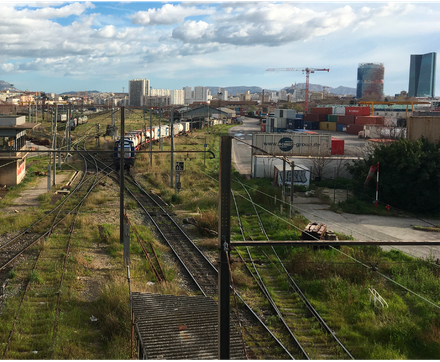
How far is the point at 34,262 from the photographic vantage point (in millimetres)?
12961

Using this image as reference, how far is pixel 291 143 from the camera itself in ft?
117

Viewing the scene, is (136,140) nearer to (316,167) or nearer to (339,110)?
(316,167)

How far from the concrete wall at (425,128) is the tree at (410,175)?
1.72m

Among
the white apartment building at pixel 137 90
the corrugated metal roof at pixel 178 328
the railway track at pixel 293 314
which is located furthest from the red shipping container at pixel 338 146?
the white apartment building at pixel 137 90

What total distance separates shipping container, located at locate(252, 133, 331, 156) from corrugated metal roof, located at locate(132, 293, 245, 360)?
26694 millimetres

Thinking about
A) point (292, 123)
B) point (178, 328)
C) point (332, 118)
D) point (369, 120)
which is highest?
point (332, 118)

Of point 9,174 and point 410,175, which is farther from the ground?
point 410,175

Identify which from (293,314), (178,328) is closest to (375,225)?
(293,314)

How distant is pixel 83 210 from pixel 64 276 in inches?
347

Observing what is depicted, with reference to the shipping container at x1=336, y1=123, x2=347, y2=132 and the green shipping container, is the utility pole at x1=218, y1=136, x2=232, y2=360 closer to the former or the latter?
the shipping container at x1=336, y1=123, x2=347, y2=132

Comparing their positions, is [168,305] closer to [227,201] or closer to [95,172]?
[227,201]

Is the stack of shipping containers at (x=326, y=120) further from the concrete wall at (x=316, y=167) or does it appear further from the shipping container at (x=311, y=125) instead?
the concrete wall at (x=316, y=167)

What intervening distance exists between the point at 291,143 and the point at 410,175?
13.6 m

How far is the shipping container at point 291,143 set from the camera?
114ft
